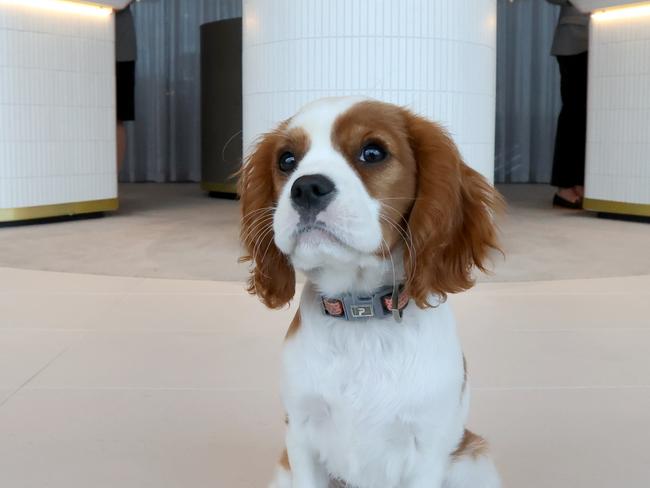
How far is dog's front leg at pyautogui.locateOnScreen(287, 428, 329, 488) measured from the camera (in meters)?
1.28

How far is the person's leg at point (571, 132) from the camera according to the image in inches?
256

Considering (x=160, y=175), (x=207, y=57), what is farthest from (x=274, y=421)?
(x=160, y=175)

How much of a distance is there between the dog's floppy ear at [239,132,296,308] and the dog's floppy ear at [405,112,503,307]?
0.67 feet

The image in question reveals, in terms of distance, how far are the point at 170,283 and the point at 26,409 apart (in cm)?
153

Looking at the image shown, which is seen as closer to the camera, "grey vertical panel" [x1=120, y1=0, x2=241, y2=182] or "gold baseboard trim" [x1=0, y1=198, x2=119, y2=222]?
"gold baseboard trim" [x1=0, y1=198, x2=119, y2=222]

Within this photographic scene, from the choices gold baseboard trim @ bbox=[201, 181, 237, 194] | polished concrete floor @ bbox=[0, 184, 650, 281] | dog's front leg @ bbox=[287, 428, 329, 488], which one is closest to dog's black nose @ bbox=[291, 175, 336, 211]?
dog's front leg @ bbox=[287, 428, 329, 488]

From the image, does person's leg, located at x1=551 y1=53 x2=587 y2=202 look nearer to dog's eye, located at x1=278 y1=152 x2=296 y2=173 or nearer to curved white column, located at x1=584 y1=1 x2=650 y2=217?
curved white column, located at x1=584 y1=1 x2=650 y2=217

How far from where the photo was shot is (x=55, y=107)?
18.0ft

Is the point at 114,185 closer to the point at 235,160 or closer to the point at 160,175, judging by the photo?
the point at 235,160

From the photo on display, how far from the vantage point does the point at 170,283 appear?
3.53 m

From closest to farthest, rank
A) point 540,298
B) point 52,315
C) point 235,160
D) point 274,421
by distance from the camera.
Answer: point 274,421, point 52,315, point 540,298, point 235,160

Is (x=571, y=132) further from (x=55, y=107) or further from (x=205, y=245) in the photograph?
(x=55, y=107)

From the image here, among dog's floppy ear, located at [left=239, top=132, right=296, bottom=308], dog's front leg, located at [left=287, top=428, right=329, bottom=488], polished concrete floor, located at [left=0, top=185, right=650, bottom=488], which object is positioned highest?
dog's floppy ear, located at [left=239, top=132, right=296, bottom=308]

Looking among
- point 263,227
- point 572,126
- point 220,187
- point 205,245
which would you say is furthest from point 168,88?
point 263,227
